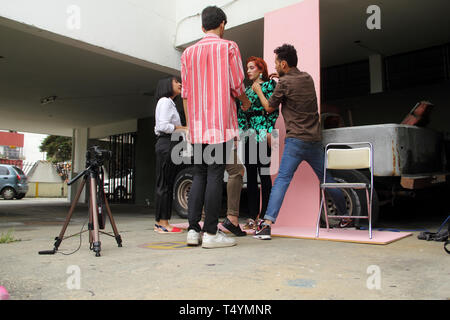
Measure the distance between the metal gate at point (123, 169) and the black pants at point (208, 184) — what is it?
1050 centimetres

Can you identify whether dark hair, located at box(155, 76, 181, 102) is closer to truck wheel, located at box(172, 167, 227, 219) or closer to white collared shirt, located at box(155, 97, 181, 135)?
white collared shirt, located at box(155, 97, 181, 135)

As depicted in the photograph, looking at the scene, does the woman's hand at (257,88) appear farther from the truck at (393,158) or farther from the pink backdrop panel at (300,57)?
the truck at (393,158)

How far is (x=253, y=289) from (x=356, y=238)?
1.95 meters

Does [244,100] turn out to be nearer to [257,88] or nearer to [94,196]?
[257,88]

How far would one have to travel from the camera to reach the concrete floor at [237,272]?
1.77m

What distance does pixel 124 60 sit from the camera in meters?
6.09

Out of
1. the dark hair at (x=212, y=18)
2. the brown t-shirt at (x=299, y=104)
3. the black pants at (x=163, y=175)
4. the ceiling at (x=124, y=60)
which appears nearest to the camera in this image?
the dark hair at (x=212, y=18)

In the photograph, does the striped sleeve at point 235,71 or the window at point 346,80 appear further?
the window at point 346,80

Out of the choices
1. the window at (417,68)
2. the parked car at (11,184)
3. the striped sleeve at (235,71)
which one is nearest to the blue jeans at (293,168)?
the striped sleeve at (235,71)

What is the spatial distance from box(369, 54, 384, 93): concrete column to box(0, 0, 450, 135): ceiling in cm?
18

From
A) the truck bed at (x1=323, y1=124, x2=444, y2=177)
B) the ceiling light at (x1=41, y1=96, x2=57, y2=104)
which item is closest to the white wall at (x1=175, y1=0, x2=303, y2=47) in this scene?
the truck bed at (x1=323, y1=124, x2=444, y2=177)


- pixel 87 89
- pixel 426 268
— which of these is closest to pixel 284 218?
pixel 426 268

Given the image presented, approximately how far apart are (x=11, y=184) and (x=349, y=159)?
17.3 meters
